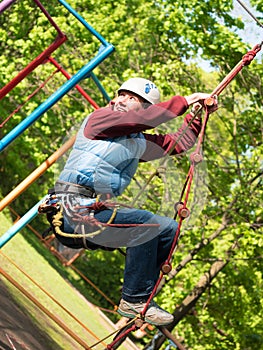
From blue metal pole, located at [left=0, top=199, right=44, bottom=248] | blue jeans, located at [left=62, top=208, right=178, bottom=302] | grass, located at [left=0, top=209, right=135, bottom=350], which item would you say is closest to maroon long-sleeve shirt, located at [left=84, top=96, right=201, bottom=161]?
blue jeans, located at [left=62, top=208, right=178, bottom=302]

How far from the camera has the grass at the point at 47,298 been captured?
1102 cm

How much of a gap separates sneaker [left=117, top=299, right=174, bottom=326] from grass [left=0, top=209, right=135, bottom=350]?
3926mm

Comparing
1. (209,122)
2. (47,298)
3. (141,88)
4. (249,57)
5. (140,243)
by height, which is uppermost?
(141,88)

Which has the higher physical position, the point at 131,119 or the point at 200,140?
the point at 131,119

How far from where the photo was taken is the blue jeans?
5262 millimetres

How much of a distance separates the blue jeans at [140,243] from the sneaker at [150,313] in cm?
5

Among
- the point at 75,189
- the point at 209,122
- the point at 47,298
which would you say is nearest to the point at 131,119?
the point at 75,189

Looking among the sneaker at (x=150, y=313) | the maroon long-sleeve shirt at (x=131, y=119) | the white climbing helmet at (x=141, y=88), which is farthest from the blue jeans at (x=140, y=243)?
the white climbing helmet at (x=141, y=88)

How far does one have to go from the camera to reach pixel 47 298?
14.2 meters

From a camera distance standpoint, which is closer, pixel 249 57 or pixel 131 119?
pixel 131 119

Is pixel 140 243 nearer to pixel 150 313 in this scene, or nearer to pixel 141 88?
pixel 150 313

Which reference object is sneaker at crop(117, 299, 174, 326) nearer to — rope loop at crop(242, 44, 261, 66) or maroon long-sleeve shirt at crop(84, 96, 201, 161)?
maroon long-sleeve shirt at crop(84, 96, 201, 161)

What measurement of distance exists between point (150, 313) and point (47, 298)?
356 inches

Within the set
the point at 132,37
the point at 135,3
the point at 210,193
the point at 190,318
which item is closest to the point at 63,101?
the point at 132,37
